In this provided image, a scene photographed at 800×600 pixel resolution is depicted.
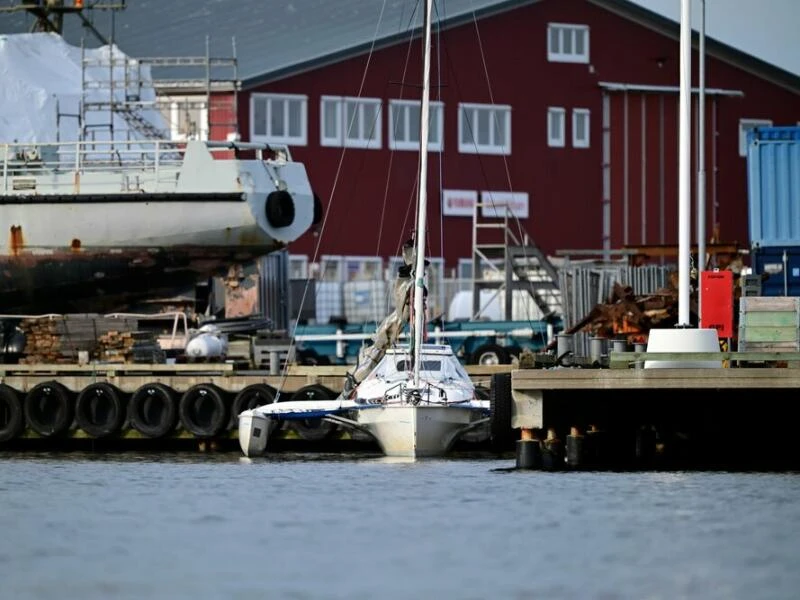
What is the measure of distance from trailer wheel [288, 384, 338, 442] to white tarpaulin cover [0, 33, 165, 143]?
14.2 metres

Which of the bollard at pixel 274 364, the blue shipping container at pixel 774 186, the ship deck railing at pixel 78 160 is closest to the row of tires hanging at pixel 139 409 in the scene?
the bollard at pixel 274 364

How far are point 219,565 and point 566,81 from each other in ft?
146

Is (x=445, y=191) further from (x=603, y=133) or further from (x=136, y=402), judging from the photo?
(x=136, y=402)

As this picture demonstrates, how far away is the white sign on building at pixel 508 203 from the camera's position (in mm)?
57812

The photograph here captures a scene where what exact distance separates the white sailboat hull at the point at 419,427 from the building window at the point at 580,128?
3190 cm

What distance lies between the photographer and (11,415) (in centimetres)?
3372

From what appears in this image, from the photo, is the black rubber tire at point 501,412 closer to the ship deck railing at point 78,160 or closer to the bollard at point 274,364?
the bollard at point 274,364

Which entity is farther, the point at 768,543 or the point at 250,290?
the point at 250,290

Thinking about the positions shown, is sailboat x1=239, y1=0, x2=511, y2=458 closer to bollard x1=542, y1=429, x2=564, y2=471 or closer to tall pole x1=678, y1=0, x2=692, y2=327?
bollard x1=542, y1=429, x2=564, y2=471

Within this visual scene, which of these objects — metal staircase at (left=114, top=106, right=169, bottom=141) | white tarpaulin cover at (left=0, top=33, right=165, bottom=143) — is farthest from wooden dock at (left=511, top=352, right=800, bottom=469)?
metal staircase at (left=114, top=106, right=169, bottom=141)

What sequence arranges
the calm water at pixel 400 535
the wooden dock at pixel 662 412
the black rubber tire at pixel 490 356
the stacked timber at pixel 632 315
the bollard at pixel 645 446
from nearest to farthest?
the calm water at pixel 400 535 → the wooden dock at pixel 662 412 → the bollard at pixel 645 446 → the stacked timber at pixel 632 315 → the black rubber tire at pixel 490 356

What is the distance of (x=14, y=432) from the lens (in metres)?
33.5

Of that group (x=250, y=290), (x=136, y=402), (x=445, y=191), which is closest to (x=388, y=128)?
(x=445, y=191)

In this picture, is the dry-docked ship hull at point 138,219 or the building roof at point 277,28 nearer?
the dry-docked ship hull at point 138,219
